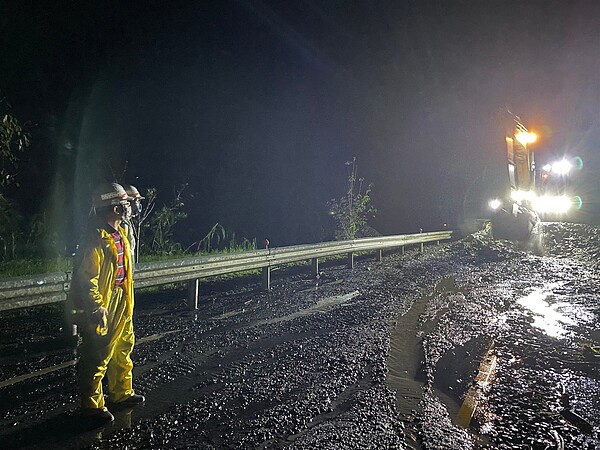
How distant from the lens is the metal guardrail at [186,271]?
5.58 m

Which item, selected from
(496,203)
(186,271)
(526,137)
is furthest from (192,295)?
(526,137)

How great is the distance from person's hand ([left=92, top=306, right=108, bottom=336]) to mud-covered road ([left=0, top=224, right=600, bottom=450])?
2.28 ft

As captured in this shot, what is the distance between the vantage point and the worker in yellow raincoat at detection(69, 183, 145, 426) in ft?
12.1

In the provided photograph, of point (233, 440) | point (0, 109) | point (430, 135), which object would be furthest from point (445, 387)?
point (430, 135)

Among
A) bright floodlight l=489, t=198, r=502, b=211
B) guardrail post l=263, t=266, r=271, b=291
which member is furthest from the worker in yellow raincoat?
bright floodlight l=489, t=198, r=502, b=211

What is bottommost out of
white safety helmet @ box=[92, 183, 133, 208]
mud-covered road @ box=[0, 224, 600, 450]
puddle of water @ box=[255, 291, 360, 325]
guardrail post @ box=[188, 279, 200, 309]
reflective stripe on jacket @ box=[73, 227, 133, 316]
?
A: mud-covered road @ box=[0, 224, 600, 450]

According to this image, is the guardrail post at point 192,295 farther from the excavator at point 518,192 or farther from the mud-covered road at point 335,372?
the excavator at point 518,192

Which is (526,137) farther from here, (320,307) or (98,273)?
(98,273)

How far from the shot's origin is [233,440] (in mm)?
3299

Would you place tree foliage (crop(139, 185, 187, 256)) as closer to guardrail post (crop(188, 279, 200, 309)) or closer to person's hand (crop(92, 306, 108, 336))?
guardrail post (crop(188, 279, 200, 309))

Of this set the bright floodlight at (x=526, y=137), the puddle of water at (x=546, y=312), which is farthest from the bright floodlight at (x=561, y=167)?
the puddle of water at (x=546, y=312)

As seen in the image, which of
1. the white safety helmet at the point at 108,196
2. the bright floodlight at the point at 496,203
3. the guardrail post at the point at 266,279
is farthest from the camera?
the bright floodlight at the point at 496,203

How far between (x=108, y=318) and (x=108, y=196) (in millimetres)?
999

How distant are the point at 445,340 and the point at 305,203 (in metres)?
16.5
